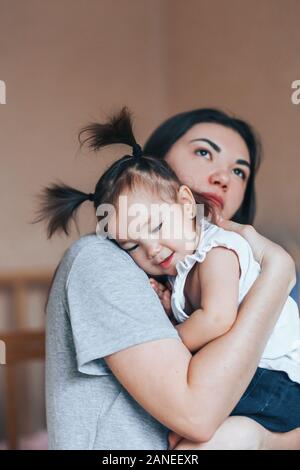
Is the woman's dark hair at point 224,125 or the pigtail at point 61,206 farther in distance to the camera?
the woman's dark hair at point 224,125

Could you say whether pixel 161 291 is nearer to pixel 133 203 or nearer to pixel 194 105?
pixel 133 203

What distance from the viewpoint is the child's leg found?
955mm

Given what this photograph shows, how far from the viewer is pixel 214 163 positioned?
4.04 ft

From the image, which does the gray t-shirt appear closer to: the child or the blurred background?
the child

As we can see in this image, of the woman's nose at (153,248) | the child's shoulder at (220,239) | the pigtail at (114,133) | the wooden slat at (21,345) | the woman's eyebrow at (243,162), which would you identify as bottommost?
the wooden slat at (21,345)

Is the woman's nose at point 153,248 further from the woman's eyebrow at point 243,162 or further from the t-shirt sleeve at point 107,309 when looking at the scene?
the woman's eyebrow at point 243,162

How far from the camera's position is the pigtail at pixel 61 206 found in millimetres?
1127

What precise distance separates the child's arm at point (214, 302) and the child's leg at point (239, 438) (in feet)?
0.45

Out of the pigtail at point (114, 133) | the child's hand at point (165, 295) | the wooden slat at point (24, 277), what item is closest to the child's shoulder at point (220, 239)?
the child's hand at point (165, 295)

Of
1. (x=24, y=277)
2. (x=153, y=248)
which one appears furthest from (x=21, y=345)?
(x=153, y=248)

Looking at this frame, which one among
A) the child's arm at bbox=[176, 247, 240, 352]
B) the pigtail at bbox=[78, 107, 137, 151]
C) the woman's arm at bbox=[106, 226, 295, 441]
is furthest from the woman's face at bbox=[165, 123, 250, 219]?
the woman's arm at bbox=[106, 226, 295, 441]

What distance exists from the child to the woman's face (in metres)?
0.10

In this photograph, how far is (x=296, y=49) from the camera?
4.29 ft
